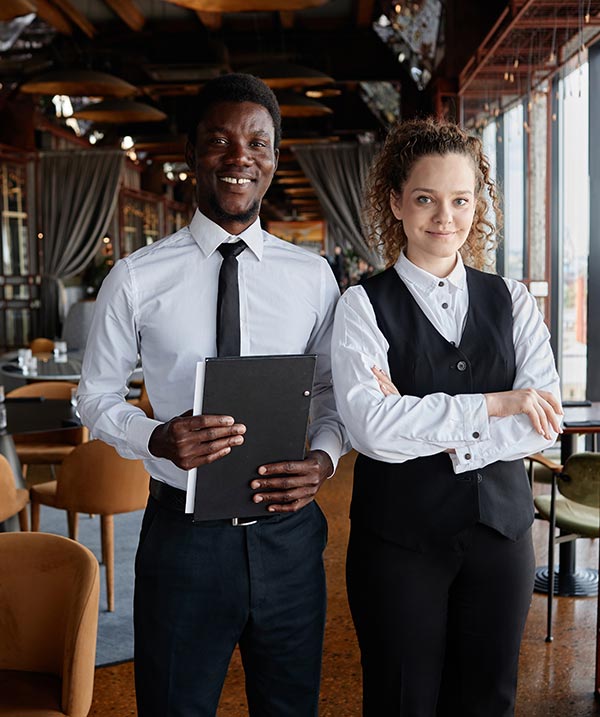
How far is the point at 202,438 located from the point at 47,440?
14.2 feet

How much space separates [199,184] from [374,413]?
0.61 m

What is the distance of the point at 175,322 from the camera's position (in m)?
1.77

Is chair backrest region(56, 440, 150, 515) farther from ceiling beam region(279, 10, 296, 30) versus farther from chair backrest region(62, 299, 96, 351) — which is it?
ceiling beam region(279, 10, 296, 30)

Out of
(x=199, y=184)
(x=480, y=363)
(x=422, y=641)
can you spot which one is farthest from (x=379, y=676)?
(x=199, y=184)

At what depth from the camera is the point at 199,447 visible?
155 centimetres

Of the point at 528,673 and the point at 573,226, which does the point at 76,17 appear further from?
the point at 528,673

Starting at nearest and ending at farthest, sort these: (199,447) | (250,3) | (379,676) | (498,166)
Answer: (199,447) → (379,676) → (250,3) → (498,166)

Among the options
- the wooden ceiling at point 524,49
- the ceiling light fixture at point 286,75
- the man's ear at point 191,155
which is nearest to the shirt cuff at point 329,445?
the man's ear at point 191,155

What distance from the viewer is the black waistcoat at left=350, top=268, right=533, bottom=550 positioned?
5.79ft

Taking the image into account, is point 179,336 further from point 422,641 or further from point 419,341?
point 422,641

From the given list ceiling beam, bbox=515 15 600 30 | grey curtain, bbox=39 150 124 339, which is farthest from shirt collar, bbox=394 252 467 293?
grey curtain, bbox=39 150 124 339

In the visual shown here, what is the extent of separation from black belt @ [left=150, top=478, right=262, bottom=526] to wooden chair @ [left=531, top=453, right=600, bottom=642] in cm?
204

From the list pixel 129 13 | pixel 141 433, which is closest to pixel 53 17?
pixel 129 13

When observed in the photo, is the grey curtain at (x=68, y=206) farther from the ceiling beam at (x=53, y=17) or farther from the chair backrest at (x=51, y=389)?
the chair backrest at (x=51, y=389)
